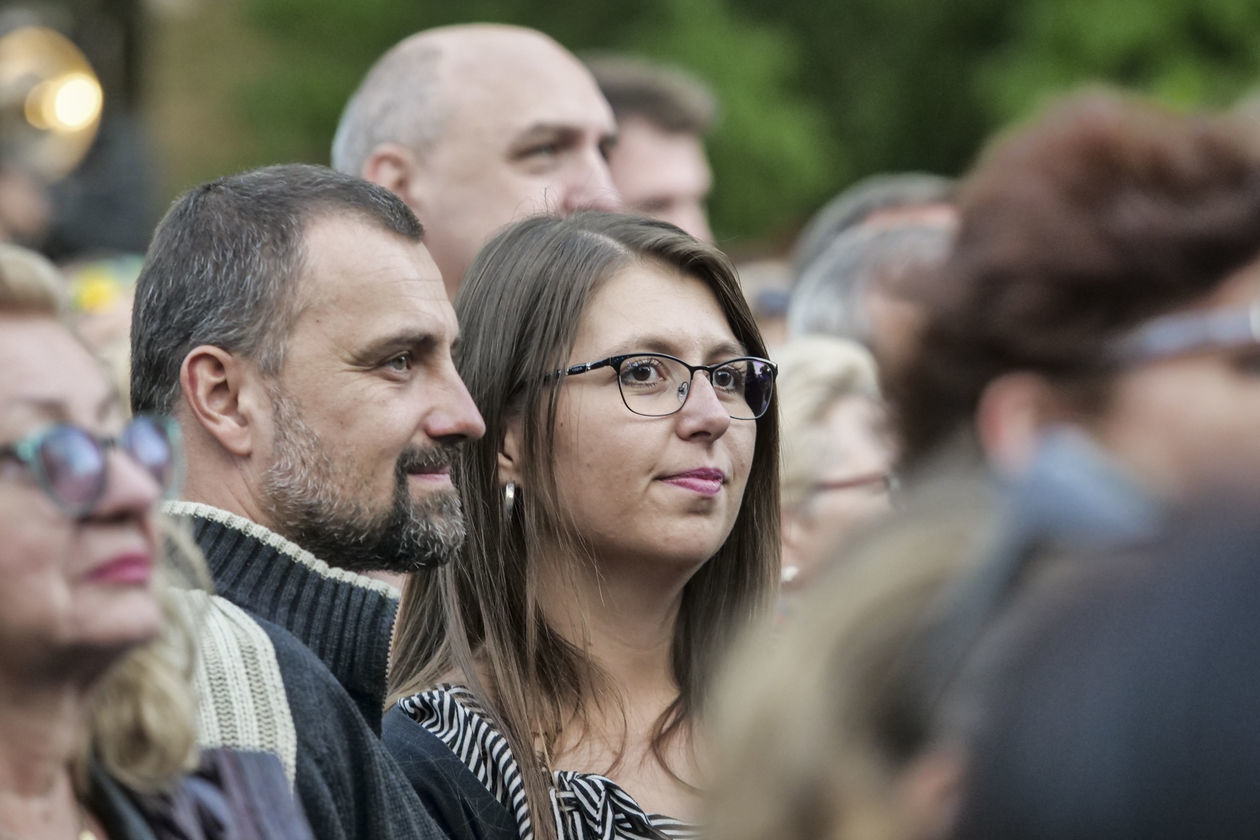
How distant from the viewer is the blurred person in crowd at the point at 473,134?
192 inches

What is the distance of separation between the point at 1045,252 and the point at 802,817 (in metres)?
0.52

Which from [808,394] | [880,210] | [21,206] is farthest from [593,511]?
[21,206]

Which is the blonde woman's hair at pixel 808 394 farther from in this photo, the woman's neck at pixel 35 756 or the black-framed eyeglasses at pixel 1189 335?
the black-framed eyeglasses at pixel 1189 335

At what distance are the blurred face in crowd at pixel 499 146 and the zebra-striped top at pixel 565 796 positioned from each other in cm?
199

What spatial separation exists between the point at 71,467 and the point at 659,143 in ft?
15.3

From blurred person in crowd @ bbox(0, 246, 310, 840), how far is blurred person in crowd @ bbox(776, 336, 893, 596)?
232 cm

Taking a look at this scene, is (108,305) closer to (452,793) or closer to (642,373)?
(642,373)

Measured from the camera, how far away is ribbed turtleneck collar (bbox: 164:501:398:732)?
2781 millimetres

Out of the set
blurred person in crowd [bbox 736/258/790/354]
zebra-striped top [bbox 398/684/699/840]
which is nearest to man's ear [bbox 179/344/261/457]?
zebra-striped top [bbox 398/684/699/840]

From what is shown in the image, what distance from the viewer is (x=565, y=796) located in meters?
3.04

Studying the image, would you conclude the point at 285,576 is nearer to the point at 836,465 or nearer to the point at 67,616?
the point at 67,616

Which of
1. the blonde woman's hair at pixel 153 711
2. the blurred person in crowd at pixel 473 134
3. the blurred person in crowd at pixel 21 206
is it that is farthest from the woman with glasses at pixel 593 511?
the blurred person in crowd at pixel 21 206

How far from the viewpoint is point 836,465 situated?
178 inches

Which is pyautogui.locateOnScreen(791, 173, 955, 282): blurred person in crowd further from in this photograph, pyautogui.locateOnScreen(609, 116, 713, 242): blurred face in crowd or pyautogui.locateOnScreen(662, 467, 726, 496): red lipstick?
pyautogui.locateOnScreen(662, 467, 726, 496): red lipstick
